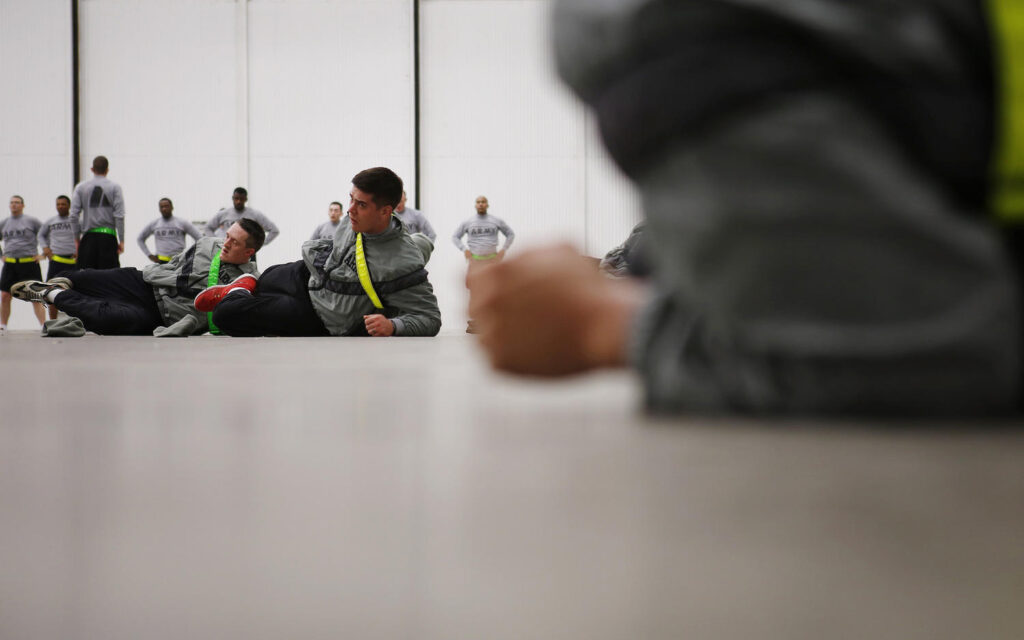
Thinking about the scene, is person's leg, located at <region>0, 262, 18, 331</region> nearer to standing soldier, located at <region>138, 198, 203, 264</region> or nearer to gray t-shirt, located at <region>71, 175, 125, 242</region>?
standing soldier, located at <region>138, 198, 203, 264</region>

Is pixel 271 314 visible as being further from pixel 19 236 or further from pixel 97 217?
pixel 19 236

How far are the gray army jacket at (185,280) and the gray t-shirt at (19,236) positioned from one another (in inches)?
200

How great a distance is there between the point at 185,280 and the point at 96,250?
11.9 feet

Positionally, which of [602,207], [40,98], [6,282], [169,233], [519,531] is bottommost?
[519,531]

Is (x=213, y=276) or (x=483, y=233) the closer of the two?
(x=213, y=276)

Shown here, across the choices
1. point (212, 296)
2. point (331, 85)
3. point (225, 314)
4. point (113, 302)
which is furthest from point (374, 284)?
point (331, 85)

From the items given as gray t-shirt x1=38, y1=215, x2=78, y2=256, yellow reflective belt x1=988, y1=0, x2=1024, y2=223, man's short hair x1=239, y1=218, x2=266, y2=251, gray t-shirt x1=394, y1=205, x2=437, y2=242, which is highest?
gray t-shirt x1=394, y1=205, x2=437, y2=242

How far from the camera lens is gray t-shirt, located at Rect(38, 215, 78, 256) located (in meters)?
7.60

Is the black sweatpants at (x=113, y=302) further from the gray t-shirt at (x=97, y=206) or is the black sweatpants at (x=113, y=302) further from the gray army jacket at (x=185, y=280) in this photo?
the gray t-shirt at (x=97, y=206)

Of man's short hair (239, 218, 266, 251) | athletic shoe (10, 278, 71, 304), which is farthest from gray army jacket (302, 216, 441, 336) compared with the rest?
athletic shoe (10, 278, 71, 304)

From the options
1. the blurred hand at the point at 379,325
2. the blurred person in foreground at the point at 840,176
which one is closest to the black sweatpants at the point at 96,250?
the blurred hand at the point at 379,325

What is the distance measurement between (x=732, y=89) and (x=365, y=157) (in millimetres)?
8541

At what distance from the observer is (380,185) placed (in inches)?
130

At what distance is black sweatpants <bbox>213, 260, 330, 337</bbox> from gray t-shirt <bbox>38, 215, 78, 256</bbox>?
5.07 meters
